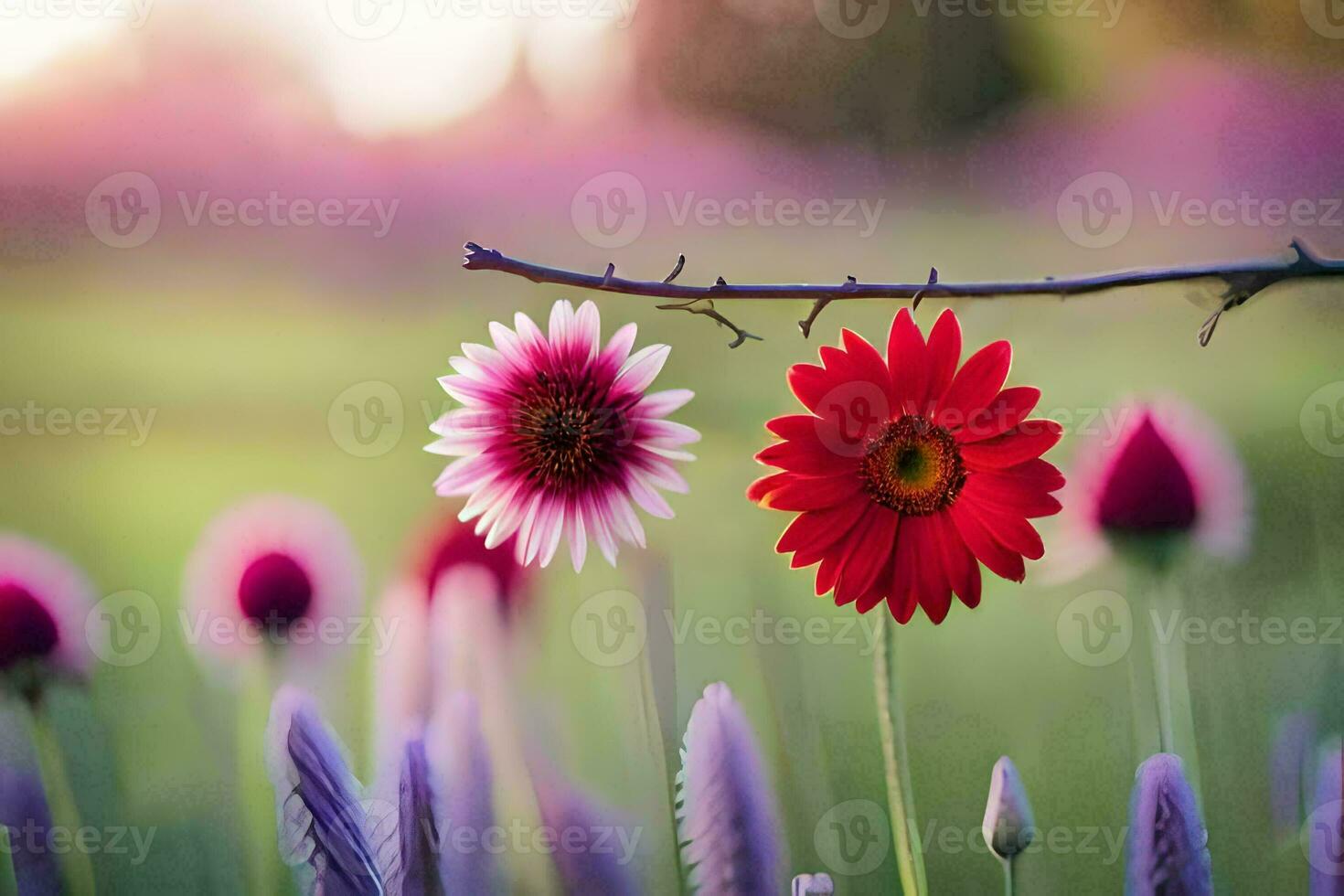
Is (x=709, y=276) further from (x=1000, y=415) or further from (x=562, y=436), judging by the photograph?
(x=1000, y=415)

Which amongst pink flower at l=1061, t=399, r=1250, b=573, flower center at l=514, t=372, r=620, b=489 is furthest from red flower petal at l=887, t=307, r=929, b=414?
flower center at l=514, t=372, r=620, b=489

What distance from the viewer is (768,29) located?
1.24 meters

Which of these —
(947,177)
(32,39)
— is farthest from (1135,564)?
(32,39)

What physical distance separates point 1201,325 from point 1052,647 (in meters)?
0.45

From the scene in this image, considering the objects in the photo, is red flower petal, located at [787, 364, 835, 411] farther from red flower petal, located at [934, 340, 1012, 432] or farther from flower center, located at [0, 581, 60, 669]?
flower center, located at [0, 581, 60, 669]

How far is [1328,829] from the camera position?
1.23 m

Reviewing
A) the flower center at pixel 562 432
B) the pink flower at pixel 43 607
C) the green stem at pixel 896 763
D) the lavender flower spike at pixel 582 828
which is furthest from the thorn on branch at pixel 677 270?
the pink flower at pixel 43 607

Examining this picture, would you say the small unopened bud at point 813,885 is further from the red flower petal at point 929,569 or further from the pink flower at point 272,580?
the pink flower at point 272,580

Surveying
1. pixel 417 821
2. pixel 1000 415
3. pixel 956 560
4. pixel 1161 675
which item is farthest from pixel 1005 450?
pixel 417 821

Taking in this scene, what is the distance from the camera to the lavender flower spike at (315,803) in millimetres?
Result: 1251

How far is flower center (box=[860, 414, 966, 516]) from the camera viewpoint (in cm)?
121

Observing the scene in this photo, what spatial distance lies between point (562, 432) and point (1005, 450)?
1.79 ft

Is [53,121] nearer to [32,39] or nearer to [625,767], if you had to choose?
[32,39]

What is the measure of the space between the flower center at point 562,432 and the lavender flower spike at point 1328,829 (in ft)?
3.21
